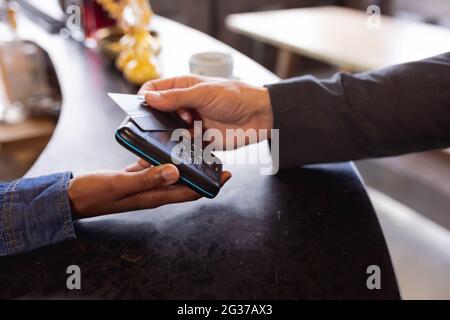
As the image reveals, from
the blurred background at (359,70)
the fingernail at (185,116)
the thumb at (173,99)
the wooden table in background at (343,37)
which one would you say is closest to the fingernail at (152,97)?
the thumb at (173,99)

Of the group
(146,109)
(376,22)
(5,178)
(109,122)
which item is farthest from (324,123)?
(376,22)

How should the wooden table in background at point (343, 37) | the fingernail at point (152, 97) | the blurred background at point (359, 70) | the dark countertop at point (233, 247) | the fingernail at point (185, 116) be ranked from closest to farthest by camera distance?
the dark countertop at point (233, 247), the fingernail at point (152, 97), the fingernail at point (185, 116), the blurred background at point (359, 70), the wooden table in background at point (343, 37)

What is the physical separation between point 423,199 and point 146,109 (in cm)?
111

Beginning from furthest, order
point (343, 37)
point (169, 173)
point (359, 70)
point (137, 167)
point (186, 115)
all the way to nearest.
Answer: point (343, 37), point (359, 70), point (186, 115), point (137, 167), point (169, 173)

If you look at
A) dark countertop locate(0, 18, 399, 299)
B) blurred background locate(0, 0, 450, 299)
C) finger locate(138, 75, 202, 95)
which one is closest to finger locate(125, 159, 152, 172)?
dark countertop locate(0, 18, 399, 299)

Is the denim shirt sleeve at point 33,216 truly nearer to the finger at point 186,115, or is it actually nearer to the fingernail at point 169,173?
the fingernail at point 169,173

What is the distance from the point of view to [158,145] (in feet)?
1.57

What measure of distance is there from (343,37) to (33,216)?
1673 millimetres

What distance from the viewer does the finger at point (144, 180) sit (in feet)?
1.54

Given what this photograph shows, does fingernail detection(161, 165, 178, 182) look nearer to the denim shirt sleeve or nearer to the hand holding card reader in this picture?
the hand holding card reader

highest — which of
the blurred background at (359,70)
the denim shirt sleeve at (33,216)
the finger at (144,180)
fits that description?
the finger at (144,180)

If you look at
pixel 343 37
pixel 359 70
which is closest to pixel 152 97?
pixel 359 70

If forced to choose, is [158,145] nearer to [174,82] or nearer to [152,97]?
[152,97]

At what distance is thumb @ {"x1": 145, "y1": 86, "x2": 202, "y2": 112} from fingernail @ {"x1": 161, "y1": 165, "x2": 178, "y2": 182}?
132 mm
